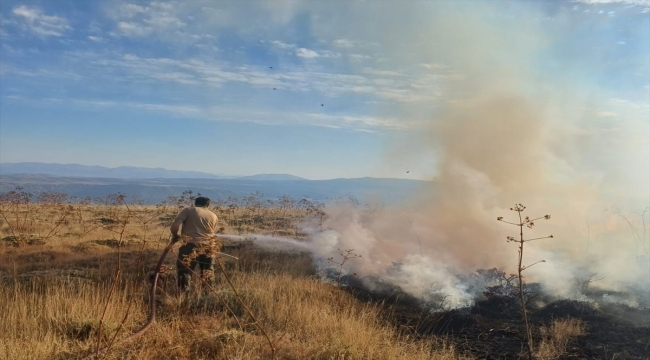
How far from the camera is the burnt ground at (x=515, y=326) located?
19.9 feet

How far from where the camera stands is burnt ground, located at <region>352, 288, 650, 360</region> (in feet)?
19.9

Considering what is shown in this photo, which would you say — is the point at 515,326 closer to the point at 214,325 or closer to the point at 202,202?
the point at 214,325

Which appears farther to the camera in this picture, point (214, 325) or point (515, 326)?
point (515, 326)

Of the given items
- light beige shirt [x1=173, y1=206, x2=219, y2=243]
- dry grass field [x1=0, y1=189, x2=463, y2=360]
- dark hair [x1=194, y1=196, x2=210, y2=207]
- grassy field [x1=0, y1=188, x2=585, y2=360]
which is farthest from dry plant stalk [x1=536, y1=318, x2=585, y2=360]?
dark hair [x1=194, y1=196, x2=210, y2=207]

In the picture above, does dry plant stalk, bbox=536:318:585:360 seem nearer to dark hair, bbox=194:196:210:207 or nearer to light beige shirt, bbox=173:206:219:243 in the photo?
light beige shirt, bbox=173:206:219:243

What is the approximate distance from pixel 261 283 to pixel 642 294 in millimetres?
7732

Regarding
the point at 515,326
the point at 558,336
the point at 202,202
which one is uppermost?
the point at 202,202

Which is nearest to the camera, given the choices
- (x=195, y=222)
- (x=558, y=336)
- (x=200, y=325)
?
(x=200, y=325)

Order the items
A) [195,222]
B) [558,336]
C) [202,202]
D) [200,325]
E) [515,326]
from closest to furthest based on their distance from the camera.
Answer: [200,325], [558,336], [515,326], [195,222], [202,202]

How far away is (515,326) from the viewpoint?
23.6 ft

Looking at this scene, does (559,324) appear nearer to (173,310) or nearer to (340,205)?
(173,310)

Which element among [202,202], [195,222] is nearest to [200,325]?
[195,222]

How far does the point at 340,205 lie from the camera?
1992 centimetres

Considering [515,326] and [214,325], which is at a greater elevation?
[214,325]
